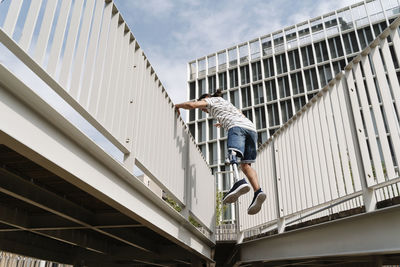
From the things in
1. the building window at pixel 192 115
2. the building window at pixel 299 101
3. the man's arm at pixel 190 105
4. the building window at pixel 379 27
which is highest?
the building window at pixel 379 27

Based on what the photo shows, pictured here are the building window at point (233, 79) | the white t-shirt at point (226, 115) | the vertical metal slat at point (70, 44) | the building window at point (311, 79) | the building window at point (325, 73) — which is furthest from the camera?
the building window at point (233, 79)

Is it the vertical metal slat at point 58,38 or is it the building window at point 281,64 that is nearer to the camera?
the vertical metal slat at point 58,38

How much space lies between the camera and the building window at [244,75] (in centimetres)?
3447

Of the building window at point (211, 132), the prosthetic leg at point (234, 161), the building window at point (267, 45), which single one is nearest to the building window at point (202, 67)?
the building window at point (211, 132)

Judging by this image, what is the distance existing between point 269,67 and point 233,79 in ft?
12.4

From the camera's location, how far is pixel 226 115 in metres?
4.35

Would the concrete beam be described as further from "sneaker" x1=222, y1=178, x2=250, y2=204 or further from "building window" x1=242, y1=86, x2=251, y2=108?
"building window" x1=242, y1=86, x2=251, y2=108

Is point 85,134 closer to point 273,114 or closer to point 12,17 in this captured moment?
point 12,17

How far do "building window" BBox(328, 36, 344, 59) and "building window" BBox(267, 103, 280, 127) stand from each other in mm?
6927

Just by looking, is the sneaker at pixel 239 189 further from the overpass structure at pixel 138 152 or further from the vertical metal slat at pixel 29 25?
the vertical metal slat at pixel 29 25

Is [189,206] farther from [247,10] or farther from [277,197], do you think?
[247,10]

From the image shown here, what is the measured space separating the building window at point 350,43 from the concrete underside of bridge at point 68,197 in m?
29.7

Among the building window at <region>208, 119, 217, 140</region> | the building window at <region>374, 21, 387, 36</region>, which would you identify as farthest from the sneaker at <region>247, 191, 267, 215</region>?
the building window at <region>374, 21, 387, 36</region>

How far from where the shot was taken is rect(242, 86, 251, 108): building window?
3353 cm
